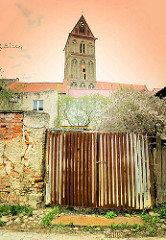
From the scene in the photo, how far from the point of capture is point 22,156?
13.5ft

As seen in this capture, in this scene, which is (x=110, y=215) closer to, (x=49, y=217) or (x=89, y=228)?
(x=89, y=228)

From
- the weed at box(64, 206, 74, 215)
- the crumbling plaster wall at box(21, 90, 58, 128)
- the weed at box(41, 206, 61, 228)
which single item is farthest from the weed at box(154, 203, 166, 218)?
the crumbling plaster wall at box(21, 90, 58, 128)

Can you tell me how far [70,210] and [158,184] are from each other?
228 centimetres

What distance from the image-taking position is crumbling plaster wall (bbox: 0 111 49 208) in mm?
3988

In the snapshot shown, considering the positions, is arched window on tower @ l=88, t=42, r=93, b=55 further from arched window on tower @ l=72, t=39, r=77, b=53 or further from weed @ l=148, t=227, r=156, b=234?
weed @ l=148, t=227, r=156, b=234

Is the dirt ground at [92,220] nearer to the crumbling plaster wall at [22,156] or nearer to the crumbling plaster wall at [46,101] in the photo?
the crumbling plaster wall at [22,156]

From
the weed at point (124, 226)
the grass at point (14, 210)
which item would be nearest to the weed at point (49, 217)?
the grass at point (14, 210)

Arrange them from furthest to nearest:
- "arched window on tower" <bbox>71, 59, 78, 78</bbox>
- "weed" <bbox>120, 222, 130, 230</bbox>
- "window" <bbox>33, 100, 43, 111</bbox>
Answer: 1. "arched window on tower" <bbox>71, 59, 78, 78</bbox>
2. "window" <bbox>33, 100, 43, 111</bbox>
3. "weed" <bbox>120, 222, 130, 230</bbox>

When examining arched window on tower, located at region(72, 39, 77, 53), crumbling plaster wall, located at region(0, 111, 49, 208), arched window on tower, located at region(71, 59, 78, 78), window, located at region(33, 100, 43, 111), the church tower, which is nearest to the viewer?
crumbling plaster wall, located at region(0, 111, 49, 208)

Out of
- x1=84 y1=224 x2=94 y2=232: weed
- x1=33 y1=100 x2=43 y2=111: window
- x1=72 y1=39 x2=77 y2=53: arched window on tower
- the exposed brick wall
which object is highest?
x1=72 y1=39 x2=77 y2=53: arched window on tower

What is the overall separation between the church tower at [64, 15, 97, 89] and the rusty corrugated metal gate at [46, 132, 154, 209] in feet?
126

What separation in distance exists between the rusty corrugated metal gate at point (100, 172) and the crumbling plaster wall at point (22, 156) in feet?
0.96

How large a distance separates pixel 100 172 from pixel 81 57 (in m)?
45.5

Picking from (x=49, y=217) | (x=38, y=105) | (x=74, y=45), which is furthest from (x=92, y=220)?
(x=74, y=45)
